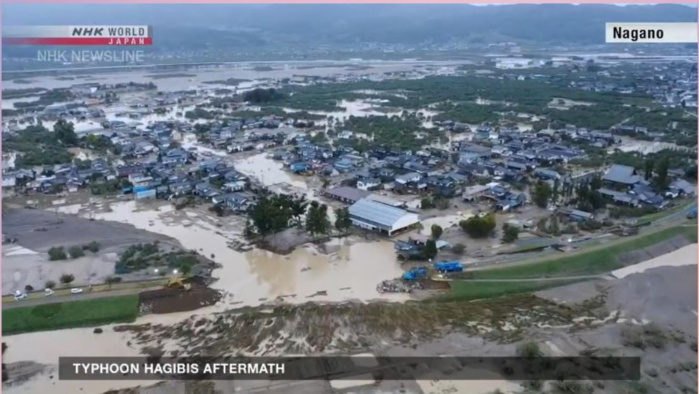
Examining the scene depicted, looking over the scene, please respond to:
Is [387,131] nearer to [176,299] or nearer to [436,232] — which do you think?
[436,232]

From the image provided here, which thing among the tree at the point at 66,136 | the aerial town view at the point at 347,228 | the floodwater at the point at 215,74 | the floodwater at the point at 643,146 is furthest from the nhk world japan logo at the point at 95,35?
the floodwater at the point at 215,74

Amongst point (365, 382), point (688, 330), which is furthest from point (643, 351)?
point (365, 382)

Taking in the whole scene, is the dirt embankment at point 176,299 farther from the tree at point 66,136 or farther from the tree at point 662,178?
the tree at point 66,136

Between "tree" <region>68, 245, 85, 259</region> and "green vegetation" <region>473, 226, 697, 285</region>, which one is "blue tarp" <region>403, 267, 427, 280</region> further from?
"tree" <region>68, 245, 85, 259</region>

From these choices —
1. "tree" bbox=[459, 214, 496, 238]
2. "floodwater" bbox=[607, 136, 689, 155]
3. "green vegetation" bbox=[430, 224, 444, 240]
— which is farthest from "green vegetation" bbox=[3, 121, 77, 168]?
"floodwater" bbox=[607, 136, 689, 155]

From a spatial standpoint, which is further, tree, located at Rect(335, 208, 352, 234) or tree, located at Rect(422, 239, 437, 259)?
tree, located at Rect(335, 208, 352, 234)

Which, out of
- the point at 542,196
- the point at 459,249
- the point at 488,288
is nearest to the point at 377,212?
the point at 459,249
